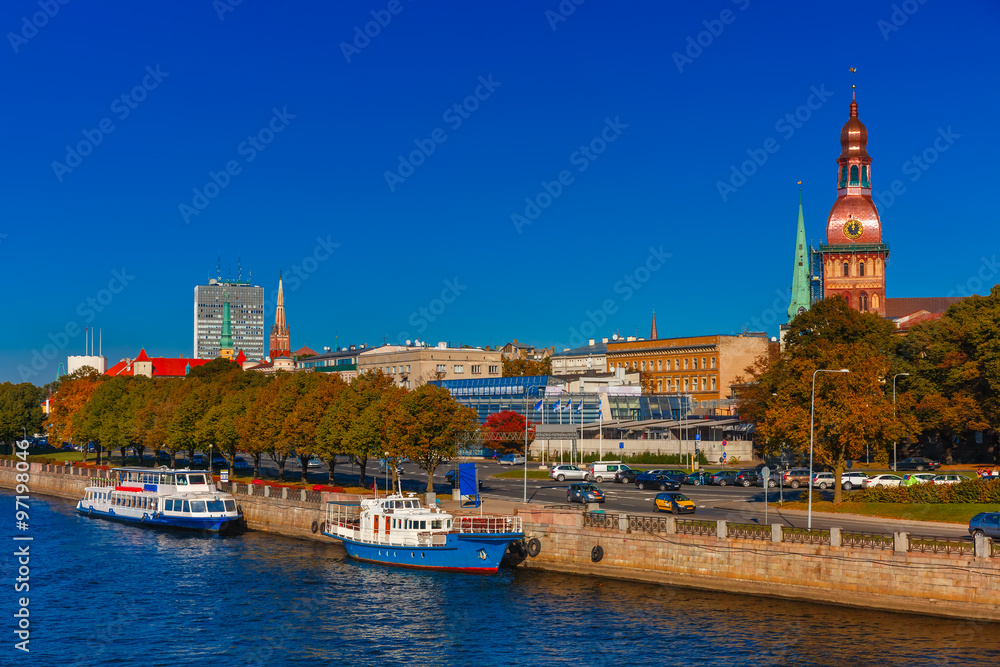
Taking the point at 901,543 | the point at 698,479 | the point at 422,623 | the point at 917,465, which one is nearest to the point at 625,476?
the point at 698,479

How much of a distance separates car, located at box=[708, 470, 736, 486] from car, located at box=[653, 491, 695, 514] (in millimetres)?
22948

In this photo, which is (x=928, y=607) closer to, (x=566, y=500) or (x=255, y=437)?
(x=566, y=500)

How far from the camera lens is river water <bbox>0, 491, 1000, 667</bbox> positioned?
39.1 meters

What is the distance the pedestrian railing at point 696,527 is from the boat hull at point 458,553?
29.7 ft

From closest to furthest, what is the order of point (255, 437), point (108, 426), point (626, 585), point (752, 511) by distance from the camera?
1. point (626, 585)
2. point (752, 511)
3. point (255, 437)
4. point (108, 426)

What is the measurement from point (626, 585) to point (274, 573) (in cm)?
2061

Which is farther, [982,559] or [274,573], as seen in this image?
[274,573]

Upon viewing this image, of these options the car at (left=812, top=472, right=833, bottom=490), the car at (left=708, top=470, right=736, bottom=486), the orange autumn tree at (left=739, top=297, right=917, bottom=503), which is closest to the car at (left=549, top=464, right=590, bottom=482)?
the car at (left=708, top=470, right=736, bottom=486)

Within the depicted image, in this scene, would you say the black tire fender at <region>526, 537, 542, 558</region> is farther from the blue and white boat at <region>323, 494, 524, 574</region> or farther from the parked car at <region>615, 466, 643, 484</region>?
the parked car at <region>615, 466, 643, 484</region>

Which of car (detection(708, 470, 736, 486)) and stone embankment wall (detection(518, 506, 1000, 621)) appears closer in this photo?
stone embankment wall (detection(518, 506, 1000, 621))

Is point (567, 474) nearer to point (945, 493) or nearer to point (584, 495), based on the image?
point (584, 495)

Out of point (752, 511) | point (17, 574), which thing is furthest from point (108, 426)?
point (752, 511)

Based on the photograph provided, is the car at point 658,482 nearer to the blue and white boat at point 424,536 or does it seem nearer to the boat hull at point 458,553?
the blue and white boat at point 424,536

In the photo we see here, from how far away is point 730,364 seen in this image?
182m
